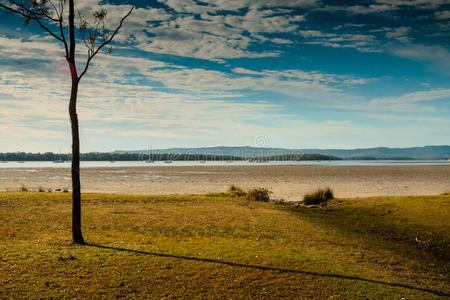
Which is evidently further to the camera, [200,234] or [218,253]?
[200,234]

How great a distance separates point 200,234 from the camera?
12.6 metres

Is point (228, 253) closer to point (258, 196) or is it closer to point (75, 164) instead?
point (75, 164)

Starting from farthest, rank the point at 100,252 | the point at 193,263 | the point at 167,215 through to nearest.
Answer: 1. the point at 167,215
2. the point at 100,252
3. the point at 193,263

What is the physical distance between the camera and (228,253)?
969 centimetres

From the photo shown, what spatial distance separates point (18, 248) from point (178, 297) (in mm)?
5261

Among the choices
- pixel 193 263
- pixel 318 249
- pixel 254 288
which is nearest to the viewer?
pixel 254 288

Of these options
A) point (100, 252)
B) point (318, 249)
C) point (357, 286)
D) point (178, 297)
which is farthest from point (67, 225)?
point (357, 286)

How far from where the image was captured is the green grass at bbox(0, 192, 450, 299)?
285 inches

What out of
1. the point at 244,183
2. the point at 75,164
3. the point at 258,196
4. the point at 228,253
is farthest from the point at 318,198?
the point at 244,183

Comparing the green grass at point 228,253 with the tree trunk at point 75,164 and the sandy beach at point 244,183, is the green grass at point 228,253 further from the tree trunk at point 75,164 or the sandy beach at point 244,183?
the sandy beach at point 244,183

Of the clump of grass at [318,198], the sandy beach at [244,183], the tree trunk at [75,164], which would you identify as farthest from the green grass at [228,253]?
the sandy beach at [244,183]

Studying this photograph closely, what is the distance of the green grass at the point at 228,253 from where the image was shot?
23.8ft

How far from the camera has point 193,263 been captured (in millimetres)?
8688

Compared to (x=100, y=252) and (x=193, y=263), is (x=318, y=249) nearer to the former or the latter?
(x=193, y=263)
